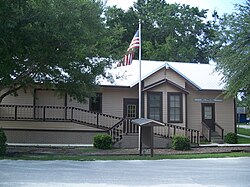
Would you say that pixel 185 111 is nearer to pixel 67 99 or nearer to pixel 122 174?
pixel 67 99

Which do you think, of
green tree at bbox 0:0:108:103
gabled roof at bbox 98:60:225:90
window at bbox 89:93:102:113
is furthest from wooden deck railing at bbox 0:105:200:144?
green tree at bbox 0:0:108:103

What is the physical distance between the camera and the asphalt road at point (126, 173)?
10.4 m

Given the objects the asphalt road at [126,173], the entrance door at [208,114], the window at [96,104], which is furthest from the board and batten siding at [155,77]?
the asphalt road at [126,173]

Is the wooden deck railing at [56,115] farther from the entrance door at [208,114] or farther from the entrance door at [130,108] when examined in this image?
the entrance door at [208,114]

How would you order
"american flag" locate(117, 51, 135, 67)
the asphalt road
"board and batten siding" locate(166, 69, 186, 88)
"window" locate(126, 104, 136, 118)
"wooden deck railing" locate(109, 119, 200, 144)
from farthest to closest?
"window" locate(126, 104, 136, 118)
"board and batten siding" locate(166, 69, 186, 88)
"wooden deck railing" locate(109, 119, 200, 144)
"american flag" locate(117, 51, 135, 67)
the asphalt road

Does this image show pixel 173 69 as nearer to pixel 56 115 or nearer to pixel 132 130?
pixel 132 130

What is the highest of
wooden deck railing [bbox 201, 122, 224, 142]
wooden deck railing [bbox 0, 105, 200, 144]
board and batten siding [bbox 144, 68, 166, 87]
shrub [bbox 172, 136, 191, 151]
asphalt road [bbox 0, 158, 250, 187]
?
board and batten siding [bbox 144, 68, 166, 87]

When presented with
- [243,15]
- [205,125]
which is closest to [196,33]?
[205,125]

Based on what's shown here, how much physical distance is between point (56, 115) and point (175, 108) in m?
8.48

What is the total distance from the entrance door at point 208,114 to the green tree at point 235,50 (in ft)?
19.4

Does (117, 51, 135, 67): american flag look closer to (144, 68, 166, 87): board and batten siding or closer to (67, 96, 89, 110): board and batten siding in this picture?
(144, 68, 166, 87): board and batten siding

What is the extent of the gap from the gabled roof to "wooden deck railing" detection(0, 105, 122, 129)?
2.42m

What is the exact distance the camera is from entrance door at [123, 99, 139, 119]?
26.0 m

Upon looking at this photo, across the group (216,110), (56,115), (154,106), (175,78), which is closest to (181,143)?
(154,106)
